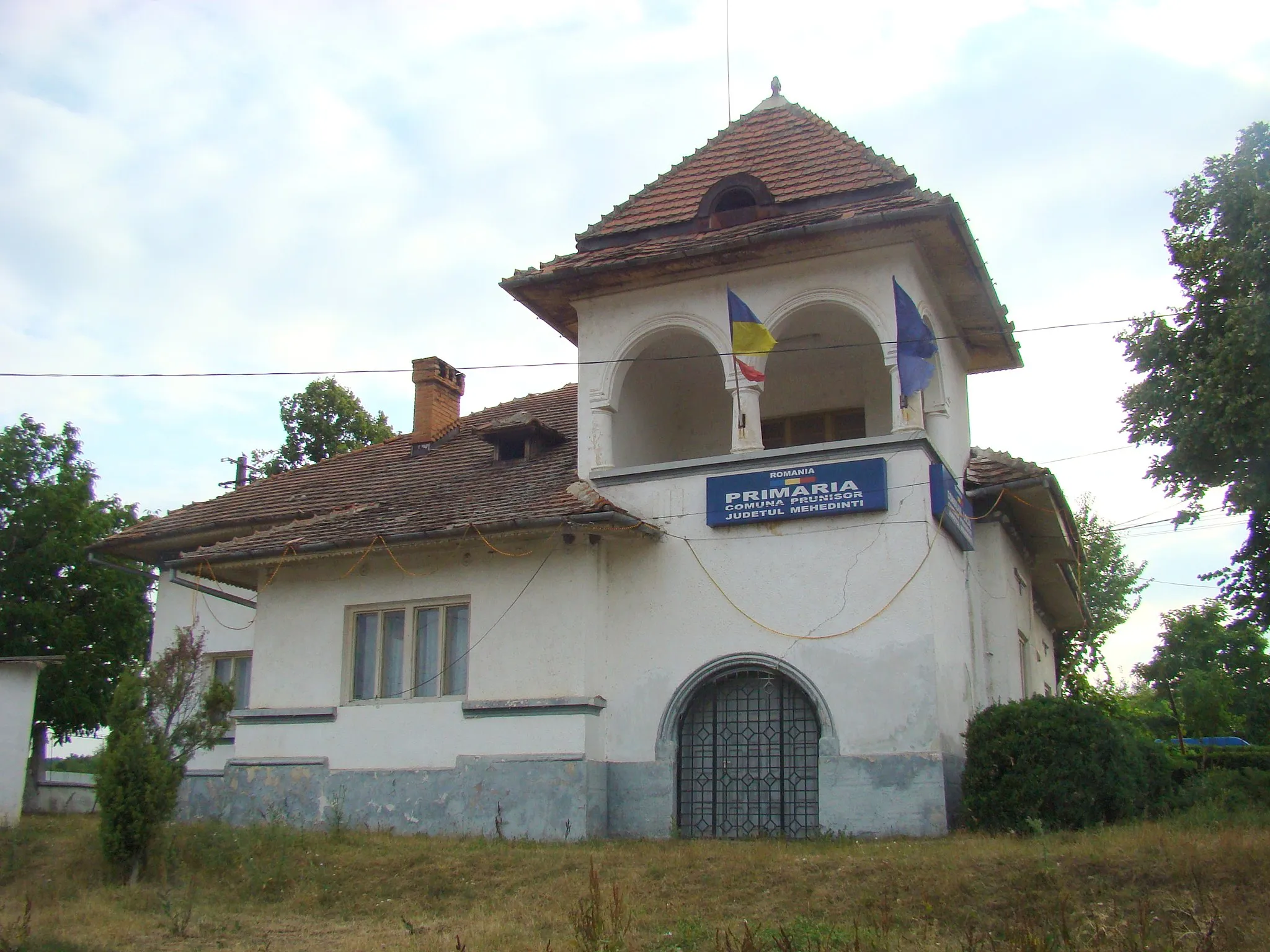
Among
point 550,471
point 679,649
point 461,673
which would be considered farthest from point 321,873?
point 550,471

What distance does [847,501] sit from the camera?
14.5m

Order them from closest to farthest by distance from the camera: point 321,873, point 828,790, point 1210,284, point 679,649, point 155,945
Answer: point 155,945
point 321,873
point 828,790
point 679,649
point 1210,284

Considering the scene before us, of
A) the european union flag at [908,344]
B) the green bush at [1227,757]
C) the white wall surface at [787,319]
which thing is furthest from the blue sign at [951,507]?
the green bush at [1227,757]

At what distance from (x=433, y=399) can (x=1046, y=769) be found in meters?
13.1

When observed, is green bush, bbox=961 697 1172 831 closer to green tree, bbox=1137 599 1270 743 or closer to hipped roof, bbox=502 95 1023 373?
hipped roof, bbox=502 95 1023 373

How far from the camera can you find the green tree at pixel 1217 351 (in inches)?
591

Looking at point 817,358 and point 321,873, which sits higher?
point 817,358

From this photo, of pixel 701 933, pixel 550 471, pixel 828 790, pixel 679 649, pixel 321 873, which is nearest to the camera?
pixel 701 933

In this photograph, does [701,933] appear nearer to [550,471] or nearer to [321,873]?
[321,873]

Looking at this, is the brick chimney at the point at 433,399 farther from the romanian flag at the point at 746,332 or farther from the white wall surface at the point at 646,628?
the romanian flag at the point at 746,332

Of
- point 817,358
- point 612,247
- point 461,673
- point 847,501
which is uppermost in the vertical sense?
point 612,247

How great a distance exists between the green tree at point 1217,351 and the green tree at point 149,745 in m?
12.5

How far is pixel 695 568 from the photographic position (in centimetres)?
1524

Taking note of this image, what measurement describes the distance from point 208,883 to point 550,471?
694 cm
